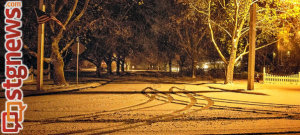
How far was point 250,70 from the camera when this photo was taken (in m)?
16.4

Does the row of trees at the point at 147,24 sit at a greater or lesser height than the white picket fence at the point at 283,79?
greater

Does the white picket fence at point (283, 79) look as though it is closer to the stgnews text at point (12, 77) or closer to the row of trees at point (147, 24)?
the row of trees at point (147, 24)

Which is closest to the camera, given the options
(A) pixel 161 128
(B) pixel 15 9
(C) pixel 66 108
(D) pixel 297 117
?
(A) pixel 161 128

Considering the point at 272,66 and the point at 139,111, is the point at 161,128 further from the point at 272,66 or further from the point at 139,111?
the point at 272,66

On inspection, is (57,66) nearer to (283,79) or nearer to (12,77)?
(12,77)

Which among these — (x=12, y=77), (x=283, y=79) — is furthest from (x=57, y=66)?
(x=283, y=79)

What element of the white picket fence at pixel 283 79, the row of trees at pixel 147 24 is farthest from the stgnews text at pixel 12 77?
the white picket fence at pixel 283 79

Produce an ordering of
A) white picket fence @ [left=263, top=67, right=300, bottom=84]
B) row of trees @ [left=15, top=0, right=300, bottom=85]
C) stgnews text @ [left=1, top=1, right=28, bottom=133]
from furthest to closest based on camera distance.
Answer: white picket fence @ [left=263, top=67, right=300, bottom=84] < row of trees @ [left=15, top=0, right=300, bottom=85] < stgnews text @ [left=1, top=1, right=28, bottom=133]

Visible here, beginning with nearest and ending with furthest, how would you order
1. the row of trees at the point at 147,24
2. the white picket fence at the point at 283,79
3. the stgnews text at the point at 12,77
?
the stgnews text at the point at 12,77 → the row of trees at the point at 147,24 → the white picket fence at the point at 283,79

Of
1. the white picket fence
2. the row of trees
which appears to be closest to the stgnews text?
the row of trees

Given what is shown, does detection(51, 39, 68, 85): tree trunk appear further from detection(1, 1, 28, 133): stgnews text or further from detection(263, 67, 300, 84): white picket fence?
detection(263, 67, 300, 84): white picket fence

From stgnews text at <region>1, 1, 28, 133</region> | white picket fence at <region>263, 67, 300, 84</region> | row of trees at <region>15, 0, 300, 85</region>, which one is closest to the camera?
stgnews text at <region>1, 1, 28, 133</region>

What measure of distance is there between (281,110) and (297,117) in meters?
1.36

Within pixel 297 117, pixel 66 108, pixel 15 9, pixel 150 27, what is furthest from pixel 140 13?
pixel 297 117
